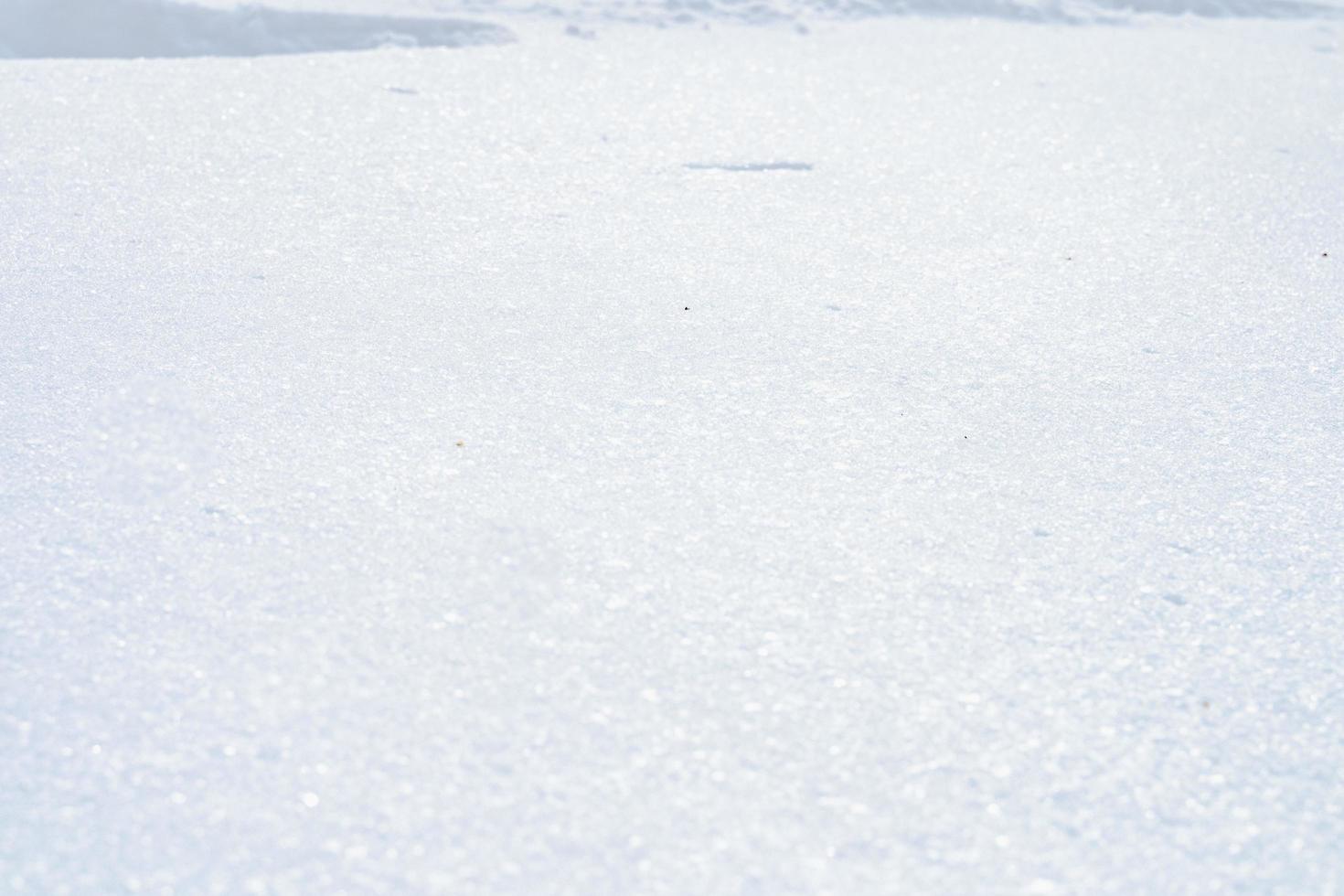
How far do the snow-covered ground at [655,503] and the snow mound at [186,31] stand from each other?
50cm

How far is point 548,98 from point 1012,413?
1.55m

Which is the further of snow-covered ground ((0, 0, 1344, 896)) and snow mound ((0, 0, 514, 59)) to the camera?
snow mound ((0, 0, 514, 59))

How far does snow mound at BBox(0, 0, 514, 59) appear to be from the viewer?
330cm

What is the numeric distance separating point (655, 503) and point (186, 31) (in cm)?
242

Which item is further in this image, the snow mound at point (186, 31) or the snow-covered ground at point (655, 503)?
the snow mound at point (186, 31)

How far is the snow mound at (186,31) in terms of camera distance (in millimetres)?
3303

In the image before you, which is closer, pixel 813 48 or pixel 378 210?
pixel 378 210

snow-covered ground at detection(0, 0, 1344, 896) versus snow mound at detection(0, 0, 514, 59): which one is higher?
snow mound at detection(0, 0, 514, 59)

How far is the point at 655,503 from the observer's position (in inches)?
56.2

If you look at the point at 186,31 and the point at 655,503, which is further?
the point at 186,31

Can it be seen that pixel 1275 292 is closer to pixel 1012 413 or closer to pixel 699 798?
pixel 1012 413

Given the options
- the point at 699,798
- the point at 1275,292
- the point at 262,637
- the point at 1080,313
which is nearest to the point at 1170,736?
the point at 699,798

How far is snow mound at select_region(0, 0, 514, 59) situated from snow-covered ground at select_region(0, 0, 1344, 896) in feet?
1.65

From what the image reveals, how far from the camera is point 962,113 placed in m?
2.99
